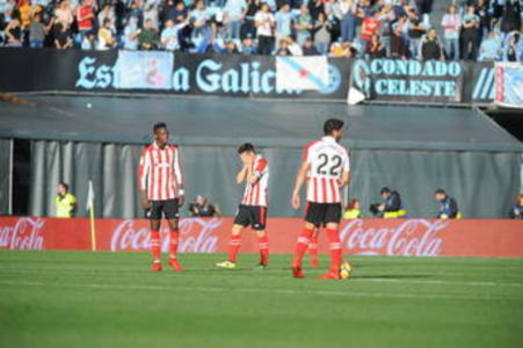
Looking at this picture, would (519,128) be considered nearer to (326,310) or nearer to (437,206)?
(437,206)

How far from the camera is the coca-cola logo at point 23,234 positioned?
29703 millimetres

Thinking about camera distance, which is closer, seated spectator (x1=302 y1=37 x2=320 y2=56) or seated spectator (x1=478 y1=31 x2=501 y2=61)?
seated spectator (x1=302 y1=37 x2=320 y2=56)

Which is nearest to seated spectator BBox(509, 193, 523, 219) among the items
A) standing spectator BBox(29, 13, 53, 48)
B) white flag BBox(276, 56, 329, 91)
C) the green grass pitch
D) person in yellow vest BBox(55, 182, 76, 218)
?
white flag BBox(276, 56, 329, 91)

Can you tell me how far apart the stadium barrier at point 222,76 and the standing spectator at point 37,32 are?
0.61 meters

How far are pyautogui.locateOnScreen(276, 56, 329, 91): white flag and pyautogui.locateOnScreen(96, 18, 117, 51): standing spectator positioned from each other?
14.8ft

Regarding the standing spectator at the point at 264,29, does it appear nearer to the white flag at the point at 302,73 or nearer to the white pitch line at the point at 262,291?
the white flag at the point at 302,73

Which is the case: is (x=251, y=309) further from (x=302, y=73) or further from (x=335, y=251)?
(x=302, y=73)

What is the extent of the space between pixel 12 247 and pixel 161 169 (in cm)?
1090

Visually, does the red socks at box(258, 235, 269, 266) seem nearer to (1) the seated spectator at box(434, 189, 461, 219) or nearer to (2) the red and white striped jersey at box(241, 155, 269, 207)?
(2) the red and white striped jersey at box(241, 155, 269, 207)

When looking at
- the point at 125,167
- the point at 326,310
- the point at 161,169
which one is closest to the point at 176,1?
the point at 125,167

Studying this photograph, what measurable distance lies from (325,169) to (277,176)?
59.4ft

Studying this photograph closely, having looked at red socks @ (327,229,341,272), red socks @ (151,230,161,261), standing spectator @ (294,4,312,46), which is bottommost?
red socks @ (151,230,161,261)

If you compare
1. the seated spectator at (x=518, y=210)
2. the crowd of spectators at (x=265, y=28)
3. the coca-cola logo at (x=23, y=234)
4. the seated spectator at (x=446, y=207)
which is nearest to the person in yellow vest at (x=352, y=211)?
the seated spectator at (x=446, y=207)

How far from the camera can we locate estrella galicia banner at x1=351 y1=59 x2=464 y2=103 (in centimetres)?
3791
